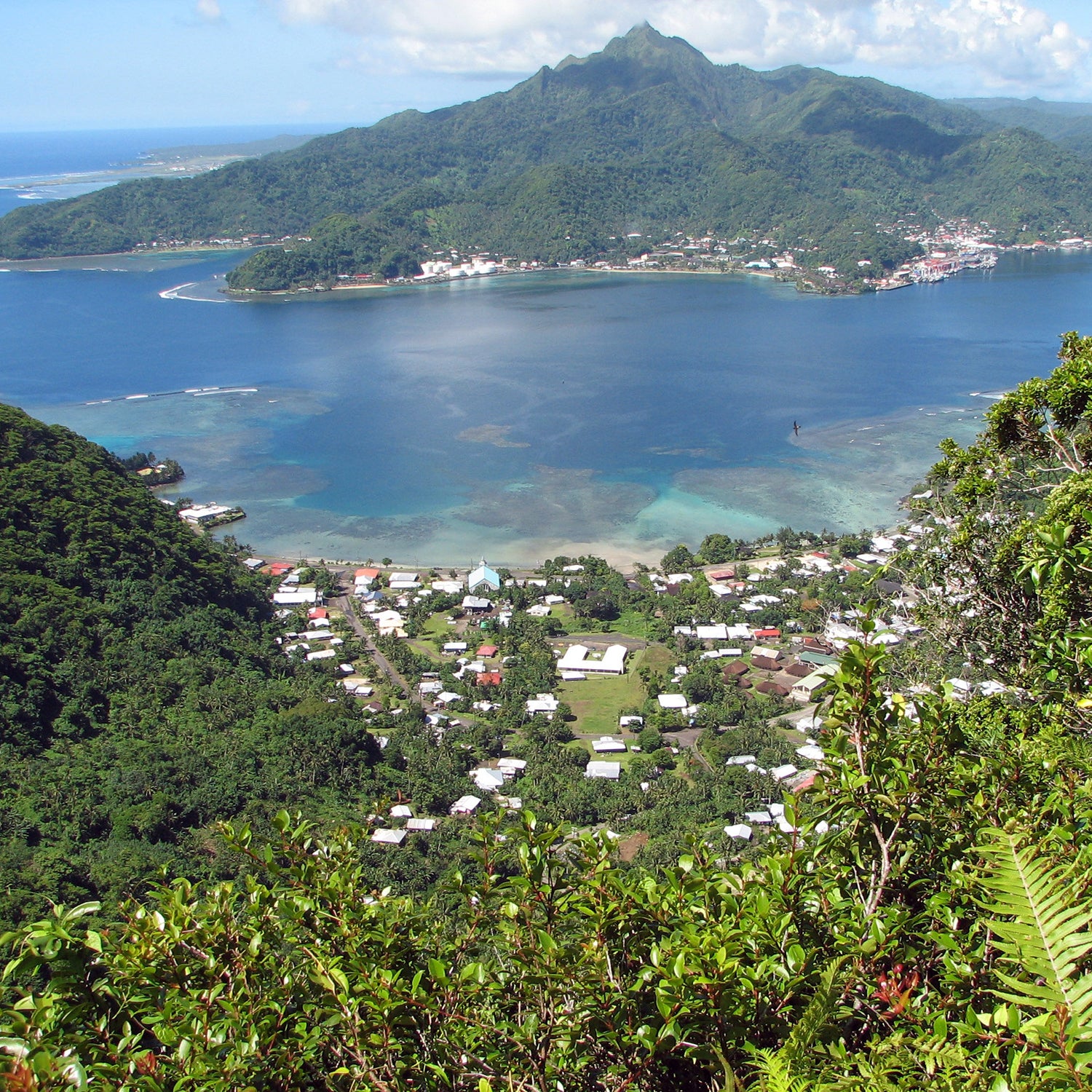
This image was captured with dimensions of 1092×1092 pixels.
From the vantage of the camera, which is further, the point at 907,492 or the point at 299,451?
the point at 299,451

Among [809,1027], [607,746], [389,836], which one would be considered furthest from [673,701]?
[809,1027]

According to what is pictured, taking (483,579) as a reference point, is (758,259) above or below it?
above

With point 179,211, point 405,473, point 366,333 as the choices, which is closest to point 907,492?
point 405,473

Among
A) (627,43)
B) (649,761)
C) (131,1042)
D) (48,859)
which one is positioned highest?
(627,43)

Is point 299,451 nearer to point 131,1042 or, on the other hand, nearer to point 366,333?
point 366,333

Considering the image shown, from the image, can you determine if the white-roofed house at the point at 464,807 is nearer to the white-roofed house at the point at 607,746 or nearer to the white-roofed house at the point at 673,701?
the white-roofed house at the point at 607,746

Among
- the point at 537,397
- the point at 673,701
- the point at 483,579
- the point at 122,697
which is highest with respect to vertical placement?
the point at 537,397

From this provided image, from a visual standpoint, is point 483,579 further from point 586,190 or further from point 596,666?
point 586,190

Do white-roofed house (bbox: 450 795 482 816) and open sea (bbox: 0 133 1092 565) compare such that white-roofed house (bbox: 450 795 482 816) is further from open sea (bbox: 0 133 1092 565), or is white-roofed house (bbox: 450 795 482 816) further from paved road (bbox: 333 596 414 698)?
open sea (bbox: 0 133 1092 565)
